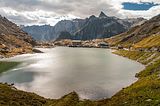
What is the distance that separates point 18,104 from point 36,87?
56.0 m

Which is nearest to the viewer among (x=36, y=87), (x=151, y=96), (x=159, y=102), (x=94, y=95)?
(x=159, y=102)

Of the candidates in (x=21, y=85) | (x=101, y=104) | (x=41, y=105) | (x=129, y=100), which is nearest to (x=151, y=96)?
(x=129, y=100)

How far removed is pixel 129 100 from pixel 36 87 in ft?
204

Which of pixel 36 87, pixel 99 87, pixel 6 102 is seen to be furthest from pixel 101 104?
pixel 36 87

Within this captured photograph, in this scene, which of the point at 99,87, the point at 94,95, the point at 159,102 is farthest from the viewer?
the point at 99,87

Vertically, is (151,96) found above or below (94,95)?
above

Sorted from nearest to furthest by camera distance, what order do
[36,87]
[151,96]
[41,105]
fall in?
[151,96] < [41,105] < [36,87]

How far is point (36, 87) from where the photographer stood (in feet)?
356

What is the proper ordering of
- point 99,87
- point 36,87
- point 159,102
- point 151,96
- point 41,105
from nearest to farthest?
point 159,102 < point 151,96 < point 41,105 < point 99,87 < point 36,87

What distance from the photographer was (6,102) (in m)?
53.2

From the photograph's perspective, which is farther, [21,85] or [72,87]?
[21,85]

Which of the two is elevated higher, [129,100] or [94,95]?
[129,100]

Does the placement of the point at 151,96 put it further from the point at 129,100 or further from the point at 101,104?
the point at 101,104

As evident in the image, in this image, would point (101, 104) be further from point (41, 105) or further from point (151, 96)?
point (41, 105)
